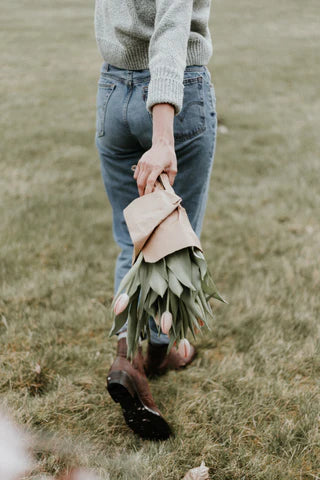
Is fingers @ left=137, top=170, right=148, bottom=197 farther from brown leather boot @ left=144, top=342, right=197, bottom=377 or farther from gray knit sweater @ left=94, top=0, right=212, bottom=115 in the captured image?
brown leather boot @ left=144, top=342, right=197, bottom=377

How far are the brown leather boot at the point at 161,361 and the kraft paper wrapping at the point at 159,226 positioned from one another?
83cm

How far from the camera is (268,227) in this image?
12.8 ft

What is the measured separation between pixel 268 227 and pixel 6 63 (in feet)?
29.2

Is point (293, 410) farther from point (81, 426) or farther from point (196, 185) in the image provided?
point (196, 185)

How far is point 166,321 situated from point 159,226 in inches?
12.5

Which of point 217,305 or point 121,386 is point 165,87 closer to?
point 121,386

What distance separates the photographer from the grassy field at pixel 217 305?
191cm

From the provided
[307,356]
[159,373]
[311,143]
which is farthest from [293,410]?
[311,143]

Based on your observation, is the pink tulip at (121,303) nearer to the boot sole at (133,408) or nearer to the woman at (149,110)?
the woman at (149,110)

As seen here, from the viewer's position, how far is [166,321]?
5.08 ft

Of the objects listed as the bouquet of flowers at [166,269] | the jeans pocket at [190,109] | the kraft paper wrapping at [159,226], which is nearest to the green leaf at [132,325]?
the bouquet of flowers at [166,269]

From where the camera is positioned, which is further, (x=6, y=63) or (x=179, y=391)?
(x=6, y=63)

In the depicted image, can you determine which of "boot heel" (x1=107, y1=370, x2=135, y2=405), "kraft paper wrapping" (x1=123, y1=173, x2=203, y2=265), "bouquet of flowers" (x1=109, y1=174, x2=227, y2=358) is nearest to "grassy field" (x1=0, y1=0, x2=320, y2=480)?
"boot heel" (x1=107, y1=370, x2=135, y2=405)

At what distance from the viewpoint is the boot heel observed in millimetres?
1870
